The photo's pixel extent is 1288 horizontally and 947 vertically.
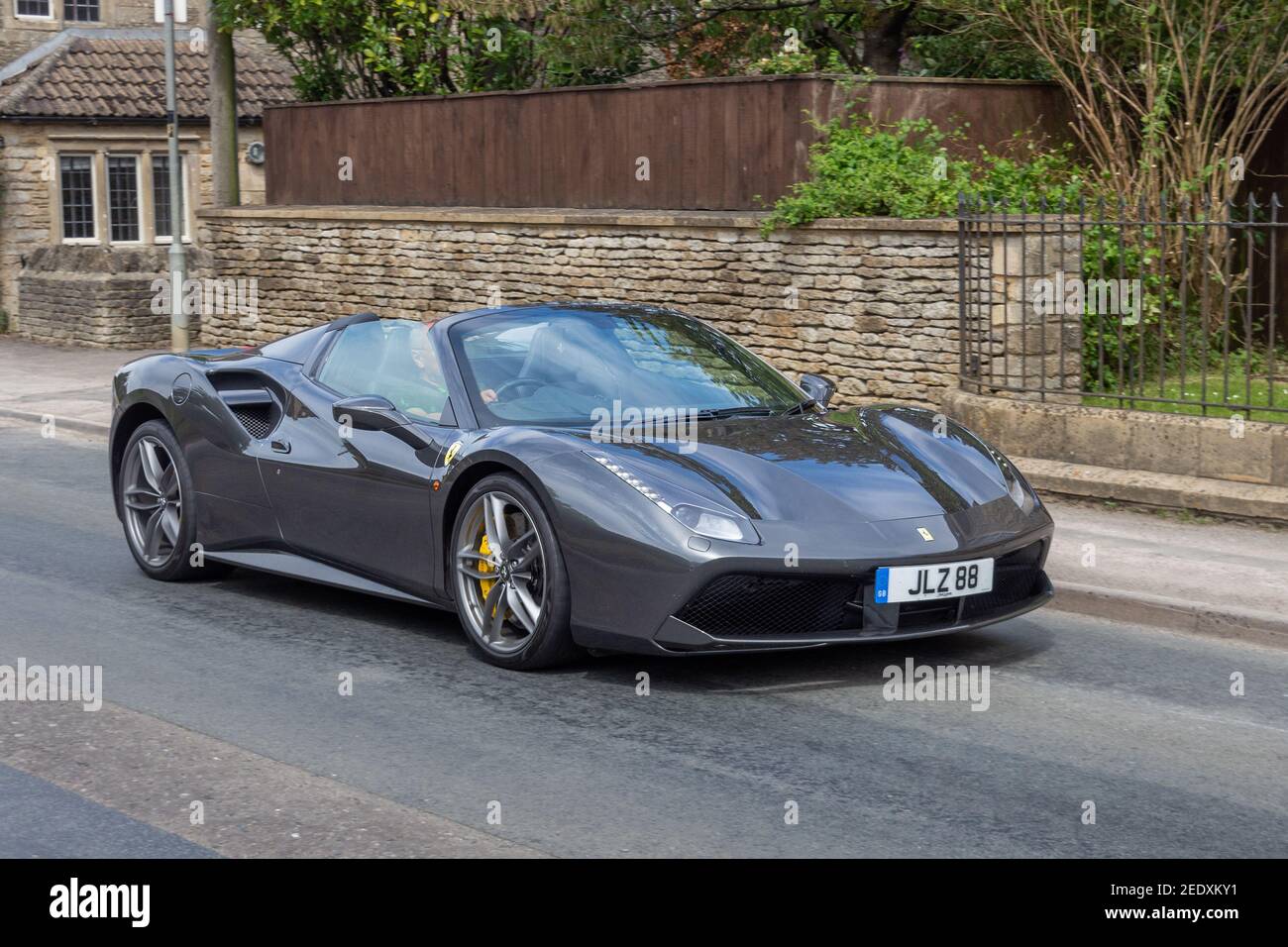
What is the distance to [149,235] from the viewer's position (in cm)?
2991

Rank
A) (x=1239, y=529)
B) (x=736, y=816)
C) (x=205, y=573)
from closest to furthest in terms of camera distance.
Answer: (x=736, y=816) < (x=205, y=573) < (x=1239, y=529)

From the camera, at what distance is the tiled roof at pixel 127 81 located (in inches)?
1102

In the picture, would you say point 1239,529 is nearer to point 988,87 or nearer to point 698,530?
point 698,530

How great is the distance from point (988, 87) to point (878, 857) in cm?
1211

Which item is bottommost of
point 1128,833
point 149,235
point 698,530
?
point 1128,833

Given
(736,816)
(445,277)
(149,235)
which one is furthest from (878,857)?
(149,235)

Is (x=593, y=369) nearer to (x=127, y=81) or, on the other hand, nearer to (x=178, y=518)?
(x=178, y=518)

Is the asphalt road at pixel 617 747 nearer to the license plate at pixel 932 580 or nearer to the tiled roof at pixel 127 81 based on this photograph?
the license plate at pixel 932 580

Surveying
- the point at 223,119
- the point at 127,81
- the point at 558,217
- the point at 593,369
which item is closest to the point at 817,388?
→ the point at 593,369

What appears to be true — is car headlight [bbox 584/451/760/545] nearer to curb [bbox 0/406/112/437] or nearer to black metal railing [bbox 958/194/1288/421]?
black metal railing [bbox 958/194/1288/421]

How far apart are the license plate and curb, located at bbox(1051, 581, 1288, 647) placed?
170cm

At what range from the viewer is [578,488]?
6414 mm

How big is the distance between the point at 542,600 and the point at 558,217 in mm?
10736

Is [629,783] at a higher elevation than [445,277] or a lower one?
lower
